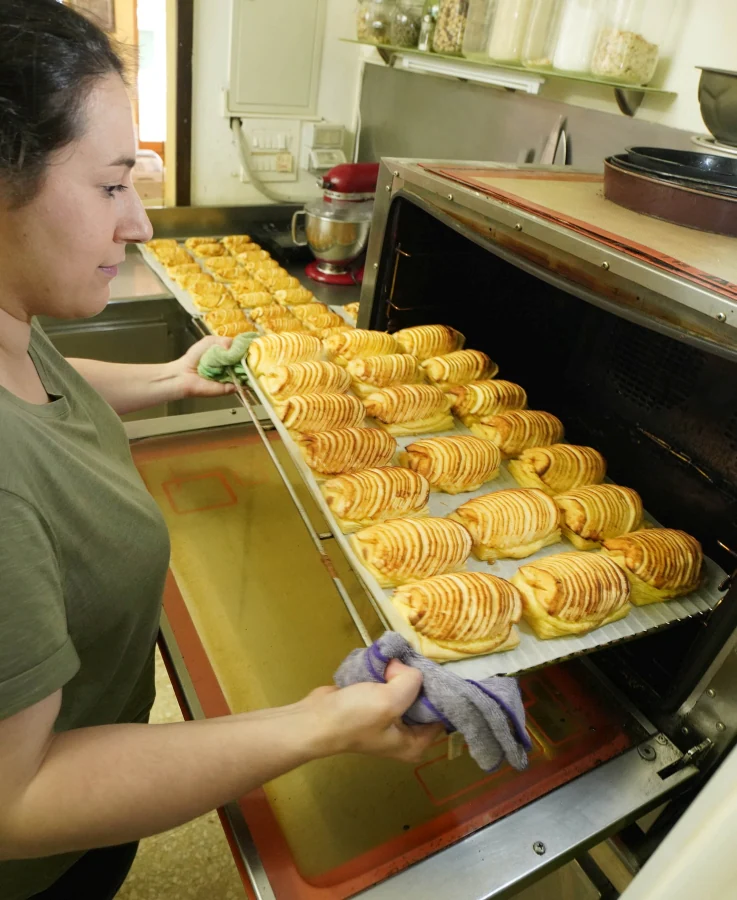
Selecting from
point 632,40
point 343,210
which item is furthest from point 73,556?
point 343,210

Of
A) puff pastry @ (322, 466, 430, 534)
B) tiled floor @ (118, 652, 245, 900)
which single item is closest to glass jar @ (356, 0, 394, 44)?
puff pastry @ (322, 466, 430, 534)

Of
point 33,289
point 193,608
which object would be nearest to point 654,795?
point 193,608

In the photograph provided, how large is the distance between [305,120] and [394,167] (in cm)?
215

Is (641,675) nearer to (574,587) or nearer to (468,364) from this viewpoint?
(574,587)

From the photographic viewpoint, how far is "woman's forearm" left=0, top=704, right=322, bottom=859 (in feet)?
2.29

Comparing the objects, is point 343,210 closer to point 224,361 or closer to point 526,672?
point 224,361

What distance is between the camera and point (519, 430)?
1.39 meters

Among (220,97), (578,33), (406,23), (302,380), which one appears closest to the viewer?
(302,380)

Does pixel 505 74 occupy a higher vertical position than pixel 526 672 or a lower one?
higher

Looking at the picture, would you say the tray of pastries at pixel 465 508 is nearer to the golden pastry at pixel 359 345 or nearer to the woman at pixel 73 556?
the golden pastry at pixel 359 345

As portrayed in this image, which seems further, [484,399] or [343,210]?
[343,210]

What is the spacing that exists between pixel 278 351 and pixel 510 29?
1.27 meters

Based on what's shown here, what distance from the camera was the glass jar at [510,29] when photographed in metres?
1.88

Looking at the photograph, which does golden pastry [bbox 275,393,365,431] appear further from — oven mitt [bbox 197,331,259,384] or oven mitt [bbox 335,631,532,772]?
oven mitt [bbox 335,631,532,772]
